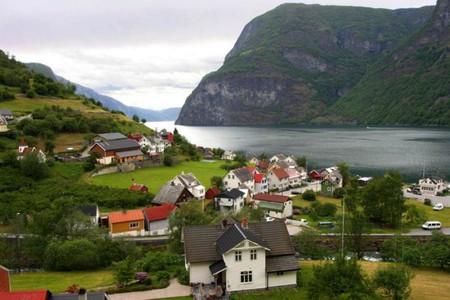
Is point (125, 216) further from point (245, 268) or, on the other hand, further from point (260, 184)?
point (260, 184)

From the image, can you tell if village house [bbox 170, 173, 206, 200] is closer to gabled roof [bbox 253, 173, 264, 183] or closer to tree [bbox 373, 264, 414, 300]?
gabled roof [bbox 253, 173, 264, 183]

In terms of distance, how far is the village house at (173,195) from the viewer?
1955 inches

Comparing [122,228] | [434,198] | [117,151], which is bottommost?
[434,198]

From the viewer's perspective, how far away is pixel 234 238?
24344 millimetres

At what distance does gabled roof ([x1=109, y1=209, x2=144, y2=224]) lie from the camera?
4205 centimetres

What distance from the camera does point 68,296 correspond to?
17297mm

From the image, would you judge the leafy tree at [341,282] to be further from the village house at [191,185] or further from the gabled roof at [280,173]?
the gabled roof at [280,173]

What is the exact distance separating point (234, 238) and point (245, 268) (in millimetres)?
1979

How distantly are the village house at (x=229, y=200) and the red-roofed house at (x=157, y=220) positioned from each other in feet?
37.7

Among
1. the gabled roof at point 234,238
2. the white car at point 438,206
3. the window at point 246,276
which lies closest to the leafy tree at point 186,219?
the gabled roof at point 234,238

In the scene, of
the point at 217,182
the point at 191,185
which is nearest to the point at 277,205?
the point at 217,182

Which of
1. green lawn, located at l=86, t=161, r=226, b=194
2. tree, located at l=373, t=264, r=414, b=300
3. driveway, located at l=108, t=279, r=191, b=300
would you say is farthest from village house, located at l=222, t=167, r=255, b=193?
tree, located at l=373, t=264, r=414, b=300

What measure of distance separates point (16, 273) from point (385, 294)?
Result: 28.4m

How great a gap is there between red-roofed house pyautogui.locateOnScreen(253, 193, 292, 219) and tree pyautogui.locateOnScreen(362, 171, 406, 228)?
1002 centimetres
